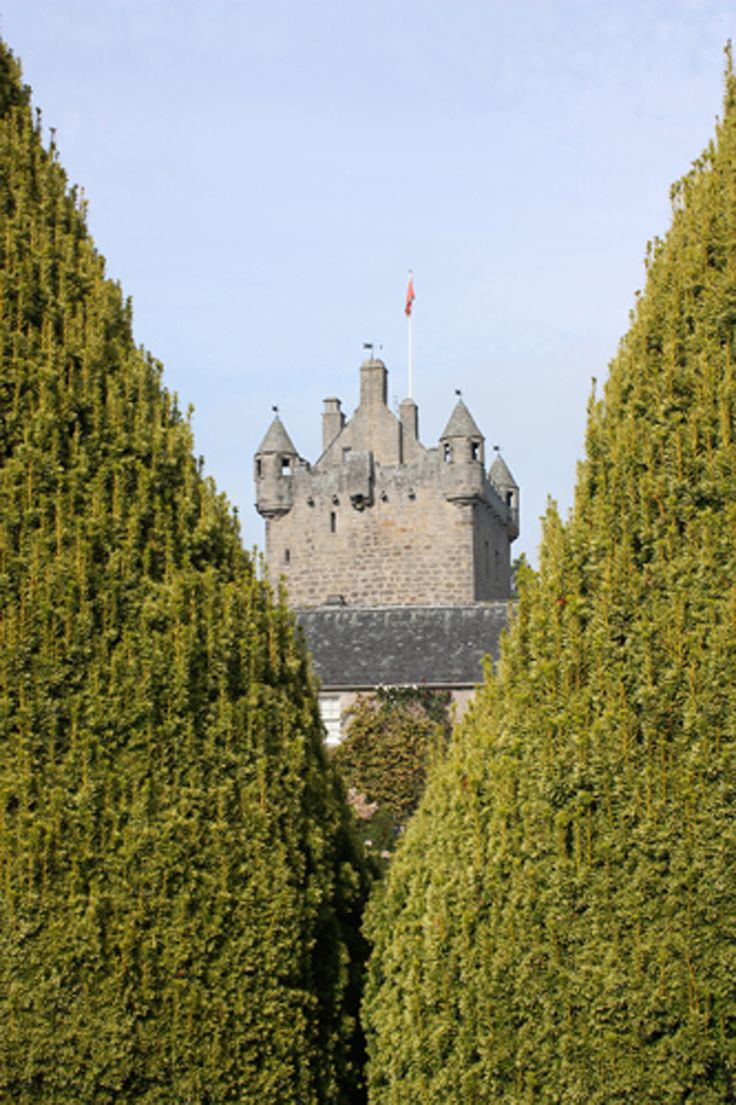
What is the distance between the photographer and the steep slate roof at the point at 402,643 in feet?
106

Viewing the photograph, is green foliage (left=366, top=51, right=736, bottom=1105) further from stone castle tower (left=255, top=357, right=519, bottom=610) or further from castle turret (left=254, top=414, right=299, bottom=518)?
castle turret (left=254, top=414, right=299, bottom=518)

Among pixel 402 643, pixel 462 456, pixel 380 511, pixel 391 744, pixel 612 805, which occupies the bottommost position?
pixel 391 744

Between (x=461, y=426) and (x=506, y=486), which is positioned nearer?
(x=461, y=426)

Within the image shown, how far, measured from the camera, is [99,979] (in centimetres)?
603

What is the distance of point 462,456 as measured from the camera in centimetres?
4778

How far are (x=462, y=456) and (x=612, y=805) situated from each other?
42.3 m

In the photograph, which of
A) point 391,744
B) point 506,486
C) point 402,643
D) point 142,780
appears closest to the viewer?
point 142,780

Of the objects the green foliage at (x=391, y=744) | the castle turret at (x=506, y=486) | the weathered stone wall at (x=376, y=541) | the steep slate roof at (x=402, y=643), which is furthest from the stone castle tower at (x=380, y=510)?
the green foliage at (x=391, y=744)

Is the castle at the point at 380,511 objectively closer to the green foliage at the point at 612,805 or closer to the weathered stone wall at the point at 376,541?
the weathered stone wall at the point at 376,541

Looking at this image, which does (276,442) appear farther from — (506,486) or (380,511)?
(506,486)

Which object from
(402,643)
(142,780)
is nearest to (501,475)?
(402,643)

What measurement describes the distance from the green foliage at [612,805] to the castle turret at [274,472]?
42394 mm

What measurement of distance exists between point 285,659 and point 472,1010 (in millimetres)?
1944

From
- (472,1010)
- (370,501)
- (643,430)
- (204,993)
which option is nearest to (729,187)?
(643,430)
